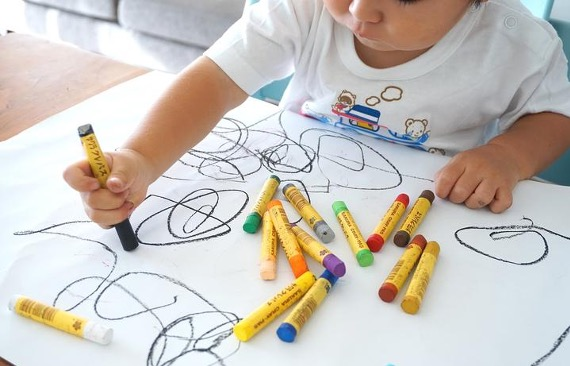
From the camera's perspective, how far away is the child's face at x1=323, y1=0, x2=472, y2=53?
1.49 feet

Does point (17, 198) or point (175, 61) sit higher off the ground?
point (17, 198)

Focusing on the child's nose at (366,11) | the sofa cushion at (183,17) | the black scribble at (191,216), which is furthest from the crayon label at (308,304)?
the sofa cushion at (183,17)

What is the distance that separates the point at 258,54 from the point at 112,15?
1.09 meters

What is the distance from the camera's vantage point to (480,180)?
1.61 ft

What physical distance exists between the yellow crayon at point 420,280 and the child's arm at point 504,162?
0.27 ft

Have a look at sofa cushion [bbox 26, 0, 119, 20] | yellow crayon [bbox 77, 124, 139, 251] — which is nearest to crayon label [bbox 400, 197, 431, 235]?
yellow crayon [bbox 77, 124, 139, 251]

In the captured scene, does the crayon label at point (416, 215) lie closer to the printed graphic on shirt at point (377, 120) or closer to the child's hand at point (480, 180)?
the child's hand at point (480, 180)

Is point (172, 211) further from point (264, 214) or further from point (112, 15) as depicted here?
point (112, 15)

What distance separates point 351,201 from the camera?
1.58 feet

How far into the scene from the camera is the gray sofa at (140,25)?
1320 mm

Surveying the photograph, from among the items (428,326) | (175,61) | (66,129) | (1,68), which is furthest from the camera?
(175,61)

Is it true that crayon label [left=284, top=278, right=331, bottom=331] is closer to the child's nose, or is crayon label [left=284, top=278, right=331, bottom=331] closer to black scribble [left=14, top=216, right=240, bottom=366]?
black scribble [left=14, top=216, right=240, bottom=366]

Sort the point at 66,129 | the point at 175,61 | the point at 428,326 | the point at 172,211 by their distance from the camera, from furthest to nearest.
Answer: the point at 175,61 < the point at 66,129 < the point at 172,211 < the point at 428,326

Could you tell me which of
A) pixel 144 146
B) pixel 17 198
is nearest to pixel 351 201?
pixel 144 146
